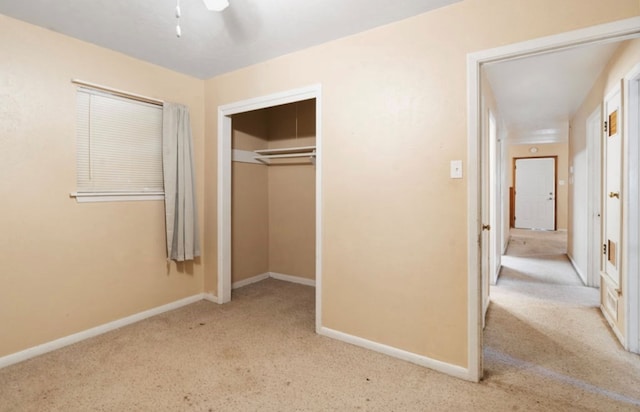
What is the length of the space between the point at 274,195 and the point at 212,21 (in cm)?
248

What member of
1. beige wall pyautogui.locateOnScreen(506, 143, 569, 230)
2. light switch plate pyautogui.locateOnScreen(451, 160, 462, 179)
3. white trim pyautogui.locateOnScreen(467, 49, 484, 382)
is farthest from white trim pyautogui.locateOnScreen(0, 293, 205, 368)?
beige wall pyautogui.locateOnScreen(506, 143, 569, 230)

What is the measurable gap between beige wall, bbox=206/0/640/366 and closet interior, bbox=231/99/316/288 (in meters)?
1.48

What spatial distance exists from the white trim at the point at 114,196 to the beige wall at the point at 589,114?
4018mm

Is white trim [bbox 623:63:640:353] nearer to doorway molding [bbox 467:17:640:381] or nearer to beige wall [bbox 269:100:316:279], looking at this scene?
doorway molding [bbox 467:17:640:381]

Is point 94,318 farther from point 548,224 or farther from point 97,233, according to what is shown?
point 548,224

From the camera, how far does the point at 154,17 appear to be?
86.2 inches

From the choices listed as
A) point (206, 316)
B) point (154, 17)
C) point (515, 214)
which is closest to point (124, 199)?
point (206, 316)

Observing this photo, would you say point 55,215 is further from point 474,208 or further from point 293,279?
point 474,208

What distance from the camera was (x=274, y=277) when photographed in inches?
174

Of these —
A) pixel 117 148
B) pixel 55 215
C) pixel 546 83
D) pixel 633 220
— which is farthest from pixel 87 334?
pixel 546 83

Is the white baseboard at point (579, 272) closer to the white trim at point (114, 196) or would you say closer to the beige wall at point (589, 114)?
the beige wall at point (589, 114)

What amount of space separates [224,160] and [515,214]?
886 cm

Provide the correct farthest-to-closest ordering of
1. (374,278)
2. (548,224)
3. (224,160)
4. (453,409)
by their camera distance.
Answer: (548,224) → (224,160) → (374,278) → (453,409)

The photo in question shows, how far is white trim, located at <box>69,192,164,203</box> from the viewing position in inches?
101
